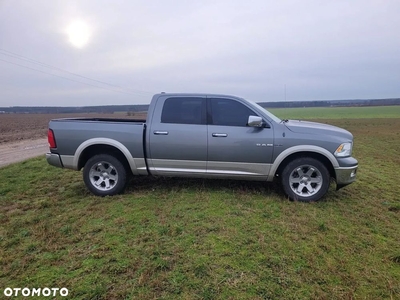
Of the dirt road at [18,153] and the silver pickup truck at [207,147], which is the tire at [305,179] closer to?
the silver pickup truck at [207,147]

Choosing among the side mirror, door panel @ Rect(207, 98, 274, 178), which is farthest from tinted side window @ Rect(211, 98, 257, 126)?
the side mirror

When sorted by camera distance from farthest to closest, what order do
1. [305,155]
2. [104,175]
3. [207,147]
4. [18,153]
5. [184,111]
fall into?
[18,153] < [104,175] < [184,111] < [207,147] < [305,155]

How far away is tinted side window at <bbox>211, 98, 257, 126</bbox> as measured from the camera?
15.4 ft

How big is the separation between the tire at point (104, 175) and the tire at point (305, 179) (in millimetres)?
3023

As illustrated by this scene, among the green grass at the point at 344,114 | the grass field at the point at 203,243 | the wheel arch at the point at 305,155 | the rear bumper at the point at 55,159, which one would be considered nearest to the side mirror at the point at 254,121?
the wheel arch at the point at 305,155

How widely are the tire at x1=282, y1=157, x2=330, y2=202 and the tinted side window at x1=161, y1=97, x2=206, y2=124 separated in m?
1.85

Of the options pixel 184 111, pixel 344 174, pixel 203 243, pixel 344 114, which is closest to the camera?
pixel 203 243

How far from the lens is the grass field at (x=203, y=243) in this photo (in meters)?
2.43

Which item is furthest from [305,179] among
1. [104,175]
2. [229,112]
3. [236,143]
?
[104,175]

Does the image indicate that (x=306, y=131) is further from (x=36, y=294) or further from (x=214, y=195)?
(x=36, y=294)

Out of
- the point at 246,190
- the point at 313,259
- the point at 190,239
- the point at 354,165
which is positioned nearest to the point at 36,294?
the point at 190,239

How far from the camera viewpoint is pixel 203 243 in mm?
3156

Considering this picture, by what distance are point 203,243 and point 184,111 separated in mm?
2546

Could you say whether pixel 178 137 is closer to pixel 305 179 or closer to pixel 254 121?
pixel 254 121
